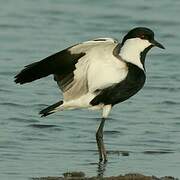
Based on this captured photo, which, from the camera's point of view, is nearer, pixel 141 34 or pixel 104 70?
pixel 104 70

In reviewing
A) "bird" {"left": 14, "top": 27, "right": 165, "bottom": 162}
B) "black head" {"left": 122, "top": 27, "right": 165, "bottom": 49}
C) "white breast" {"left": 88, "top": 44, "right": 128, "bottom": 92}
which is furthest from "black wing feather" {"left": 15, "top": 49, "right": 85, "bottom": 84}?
"black head" {"left": 122, "top": 27, "right": 165, "bottom": 49}

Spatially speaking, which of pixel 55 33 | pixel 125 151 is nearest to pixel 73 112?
pixel 125 151

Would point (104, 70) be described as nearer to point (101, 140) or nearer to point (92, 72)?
point (92, 72)

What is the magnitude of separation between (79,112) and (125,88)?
8.89ft

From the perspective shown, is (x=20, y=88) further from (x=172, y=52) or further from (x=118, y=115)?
(x=172, y=52)

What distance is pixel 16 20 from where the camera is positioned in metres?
22.7

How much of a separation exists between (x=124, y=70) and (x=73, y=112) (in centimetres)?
271

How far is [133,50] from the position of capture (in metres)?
13.1

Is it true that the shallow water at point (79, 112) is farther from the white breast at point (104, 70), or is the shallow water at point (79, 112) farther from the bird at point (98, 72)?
the white breast at point (104, 70)

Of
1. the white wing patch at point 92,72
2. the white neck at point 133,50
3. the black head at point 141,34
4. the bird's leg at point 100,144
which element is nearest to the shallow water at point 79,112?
the bird's leg at point 100,144

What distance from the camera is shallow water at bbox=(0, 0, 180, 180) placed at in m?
12.5

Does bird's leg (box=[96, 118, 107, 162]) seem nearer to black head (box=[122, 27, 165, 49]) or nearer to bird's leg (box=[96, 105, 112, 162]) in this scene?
bird's leg (box=[96, 105, 112, 162])

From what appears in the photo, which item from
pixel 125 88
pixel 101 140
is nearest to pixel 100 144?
pixel 101 140

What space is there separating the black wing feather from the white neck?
1.85 ft
